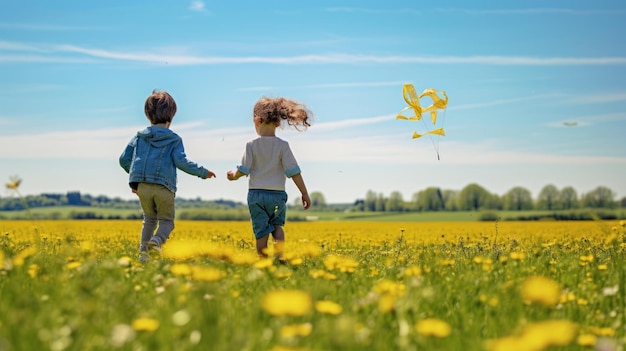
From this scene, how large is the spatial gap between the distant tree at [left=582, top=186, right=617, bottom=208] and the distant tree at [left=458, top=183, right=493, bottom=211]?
1265 centimetres

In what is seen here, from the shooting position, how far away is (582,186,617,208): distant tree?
51.7 meters

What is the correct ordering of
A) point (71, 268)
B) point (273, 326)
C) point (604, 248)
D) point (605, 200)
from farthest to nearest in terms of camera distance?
point (605, 200) → point (604, 248) → point (71, 268) → point (273, 326)

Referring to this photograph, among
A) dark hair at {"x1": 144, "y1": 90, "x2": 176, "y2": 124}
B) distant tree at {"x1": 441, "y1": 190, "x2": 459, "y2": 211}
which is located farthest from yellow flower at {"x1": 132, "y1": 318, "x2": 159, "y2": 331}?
distant tree at {"x1": 441, "y1": 190, "x2": 459, "y2": 211}

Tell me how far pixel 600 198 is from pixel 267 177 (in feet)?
167

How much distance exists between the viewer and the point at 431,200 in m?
68.6

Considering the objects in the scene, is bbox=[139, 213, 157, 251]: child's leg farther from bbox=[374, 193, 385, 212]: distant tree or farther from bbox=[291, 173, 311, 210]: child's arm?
bbox=[374, 193, 385, 212]: distant tree

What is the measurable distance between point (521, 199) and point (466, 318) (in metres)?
61.8

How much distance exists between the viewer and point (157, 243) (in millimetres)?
7160

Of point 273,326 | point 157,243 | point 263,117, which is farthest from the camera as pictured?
point 263,117

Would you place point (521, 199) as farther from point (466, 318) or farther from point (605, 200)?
point (466, 318)

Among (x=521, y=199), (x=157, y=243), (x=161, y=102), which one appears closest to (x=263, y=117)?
(x=161, y=102)

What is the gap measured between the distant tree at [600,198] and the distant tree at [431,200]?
16.2 meters

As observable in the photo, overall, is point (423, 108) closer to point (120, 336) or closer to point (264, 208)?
point (264, 208)

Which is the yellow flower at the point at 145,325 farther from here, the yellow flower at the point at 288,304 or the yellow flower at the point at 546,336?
the yellow flower at the point at 546,336
